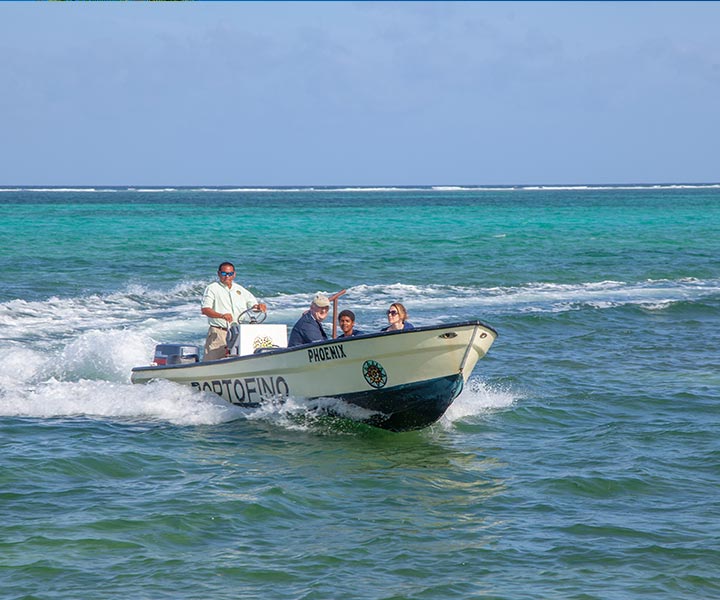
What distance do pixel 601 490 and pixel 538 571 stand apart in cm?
235

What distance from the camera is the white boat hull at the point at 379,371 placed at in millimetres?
12008

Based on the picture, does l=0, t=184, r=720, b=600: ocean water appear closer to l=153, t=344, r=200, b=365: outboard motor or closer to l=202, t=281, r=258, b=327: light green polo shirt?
l=153, t=344, r=200, b=365: outboard motor

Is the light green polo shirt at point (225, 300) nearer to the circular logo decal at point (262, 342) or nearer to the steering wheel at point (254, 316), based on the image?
the steering wheel at point (254, 316)

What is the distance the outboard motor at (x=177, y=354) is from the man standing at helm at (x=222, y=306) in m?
0.27

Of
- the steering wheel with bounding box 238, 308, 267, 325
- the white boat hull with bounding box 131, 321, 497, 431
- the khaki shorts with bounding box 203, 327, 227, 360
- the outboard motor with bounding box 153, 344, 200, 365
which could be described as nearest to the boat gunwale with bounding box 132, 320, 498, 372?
the white boat hull with bounding box 131, 321, 497, 431

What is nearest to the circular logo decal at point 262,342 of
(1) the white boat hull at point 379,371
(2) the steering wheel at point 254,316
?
(2) the steering wheel at point 254,316

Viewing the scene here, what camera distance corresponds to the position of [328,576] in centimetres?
771

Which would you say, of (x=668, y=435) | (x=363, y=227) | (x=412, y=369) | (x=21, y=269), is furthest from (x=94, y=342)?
(x=363, y=227)

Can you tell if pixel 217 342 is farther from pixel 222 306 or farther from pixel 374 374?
pixel 374 374

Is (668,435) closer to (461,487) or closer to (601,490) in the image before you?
(601,490)

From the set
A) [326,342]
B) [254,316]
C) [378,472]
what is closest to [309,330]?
[326,342]

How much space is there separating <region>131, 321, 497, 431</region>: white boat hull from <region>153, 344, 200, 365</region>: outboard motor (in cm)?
110

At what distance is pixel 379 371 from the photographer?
40.5 ft

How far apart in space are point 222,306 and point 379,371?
268 cm
